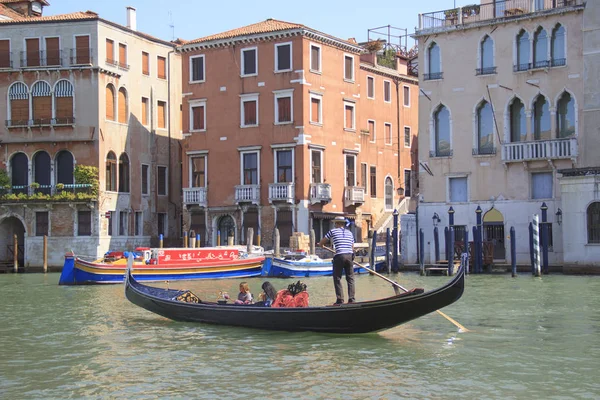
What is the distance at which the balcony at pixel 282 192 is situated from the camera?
3222 cm

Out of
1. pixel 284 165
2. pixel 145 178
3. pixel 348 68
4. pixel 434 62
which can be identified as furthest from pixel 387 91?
pixel 145 178

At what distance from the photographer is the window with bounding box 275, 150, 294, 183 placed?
32781mm

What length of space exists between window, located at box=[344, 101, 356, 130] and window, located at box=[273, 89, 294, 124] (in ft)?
8.86

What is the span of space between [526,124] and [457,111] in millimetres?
2246

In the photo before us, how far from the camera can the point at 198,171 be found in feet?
113

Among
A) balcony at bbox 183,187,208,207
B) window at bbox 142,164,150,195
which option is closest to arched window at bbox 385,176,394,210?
balcony at bbox 183,187,208,207

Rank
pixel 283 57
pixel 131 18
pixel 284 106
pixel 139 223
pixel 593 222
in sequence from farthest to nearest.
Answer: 1. pixel 131 18
2. pixel 139 223
3. pixel 284 106
4. pixel 283 57
5. pixel 593 222

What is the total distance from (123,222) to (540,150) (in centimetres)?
1544

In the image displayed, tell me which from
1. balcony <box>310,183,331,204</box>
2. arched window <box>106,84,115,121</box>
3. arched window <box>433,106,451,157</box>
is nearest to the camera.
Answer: arched window <box>433,106,451,157</box>

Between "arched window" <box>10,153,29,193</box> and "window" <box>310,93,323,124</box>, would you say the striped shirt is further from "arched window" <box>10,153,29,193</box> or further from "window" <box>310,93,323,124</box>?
"arched window" <box>10,153,29,193</box>

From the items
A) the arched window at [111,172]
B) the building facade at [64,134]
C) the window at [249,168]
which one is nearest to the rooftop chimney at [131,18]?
the building facade at [64,134]

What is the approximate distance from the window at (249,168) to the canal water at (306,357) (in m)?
16.3

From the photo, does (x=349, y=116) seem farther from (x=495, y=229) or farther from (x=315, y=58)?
(x=495, y=229)

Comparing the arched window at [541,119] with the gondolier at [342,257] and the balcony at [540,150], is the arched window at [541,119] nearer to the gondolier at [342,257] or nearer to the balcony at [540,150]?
the balcony at [540,150]
